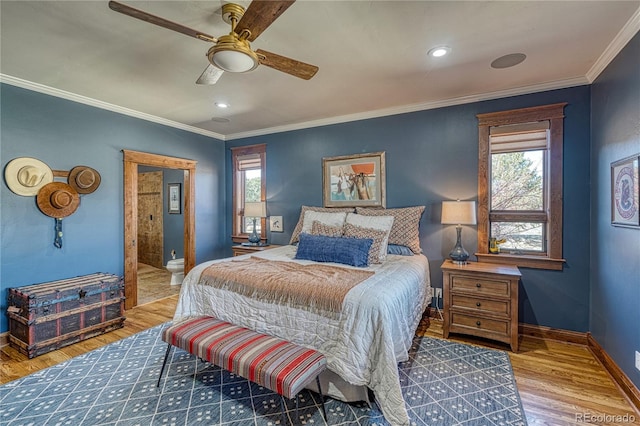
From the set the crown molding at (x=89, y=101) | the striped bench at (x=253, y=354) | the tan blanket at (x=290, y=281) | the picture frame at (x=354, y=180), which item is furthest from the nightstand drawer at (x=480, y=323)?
the crown molding at (x=89, y=101)

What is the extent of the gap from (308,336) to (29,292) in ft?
9.13

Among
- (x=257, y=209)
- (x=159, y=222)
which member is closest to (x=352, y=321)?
(x=257, y=209)

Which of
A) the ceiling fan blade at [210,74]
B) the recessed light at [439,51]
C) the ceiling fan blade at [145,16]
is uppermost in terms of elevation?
the recessed light at [439,51]

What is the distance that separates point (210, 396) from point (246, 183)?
11.9 feet

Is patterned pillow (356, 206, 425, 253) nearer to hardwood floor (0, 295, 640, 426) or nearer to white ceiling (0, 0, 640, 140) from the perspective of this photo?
hardwood floor (0, 295, 640, 426)

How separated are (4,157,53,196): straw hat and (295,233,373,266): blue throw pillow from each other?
2.80m

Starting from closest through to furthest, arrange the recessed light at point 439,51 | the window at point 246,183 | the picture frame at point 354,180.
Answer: the recessed light at point 439,51 → the picture frame at point 354,180 → the window at point 246,183

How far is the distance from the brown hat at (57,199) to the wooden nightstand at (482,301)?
162 inches

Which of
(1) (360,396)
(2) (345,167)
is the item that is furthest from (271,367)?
(2) (345,167)

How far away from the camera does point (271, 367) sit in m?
1.65

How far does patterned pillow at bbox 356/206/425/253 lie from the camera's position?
3352 millimetres

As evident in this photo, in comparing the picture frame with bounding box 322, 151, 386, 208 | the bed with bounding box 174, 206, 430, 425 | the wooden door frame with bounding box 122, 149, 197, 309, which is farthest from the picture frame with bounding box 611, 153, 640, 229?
the wooden door frame with bounding box 122, 149, 197, 309

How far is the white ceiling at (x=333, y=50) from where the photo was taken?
1.86 meters

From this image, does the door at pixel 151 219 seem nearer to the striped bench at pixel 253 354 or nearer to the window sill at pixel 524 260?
the striped bench at pixel 253 354
